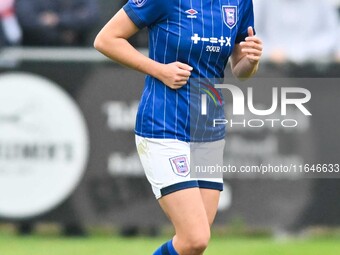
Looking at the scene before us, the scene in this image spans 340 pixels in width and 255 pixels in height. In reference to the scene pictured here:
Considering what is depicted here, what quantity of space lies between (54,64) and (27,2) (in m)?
0.75

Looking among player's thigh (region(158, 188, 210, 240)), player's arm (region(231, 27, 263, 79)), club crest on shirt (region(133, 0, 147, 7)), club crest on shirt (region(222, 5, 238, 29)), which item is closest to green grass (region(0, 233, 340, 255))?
player's arm (region(231, 27, 263, 79))

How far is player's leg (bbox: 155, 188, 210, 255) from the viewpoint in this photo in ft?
19.0

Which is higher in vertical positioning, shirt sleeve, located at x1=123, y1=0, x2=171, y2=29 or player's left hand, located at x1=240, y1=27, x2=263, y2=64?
shirt sleeve, located at x1=123, y1=0, x2=171, y2=29

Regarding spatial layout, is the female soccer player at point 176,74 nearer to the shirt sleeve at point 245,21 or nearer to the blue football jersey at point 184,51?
the blue football jersey at point 184,51

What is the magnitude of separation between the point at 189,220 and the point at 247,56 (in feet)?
3.32

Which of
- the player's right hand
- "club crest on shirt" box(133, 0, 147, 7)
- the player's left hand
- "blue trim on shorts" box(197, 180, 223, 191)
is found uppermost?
"club crest on shirt" box(133, 0, 147, 7)

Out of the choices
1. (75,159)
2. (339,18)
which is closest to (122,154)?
(75,159)

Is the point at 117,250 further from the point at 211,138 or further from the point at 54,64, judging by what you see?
the point at 211,138

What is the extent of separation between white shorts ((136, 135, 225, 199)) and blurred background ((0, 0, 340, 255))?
10.4 ft

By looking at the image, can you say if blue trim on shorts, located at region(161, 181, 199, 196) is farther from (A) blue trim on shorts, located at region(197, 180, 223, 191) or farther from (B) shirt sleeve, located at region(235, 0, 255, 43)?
(B) shirt sleeve, located at region(235, 0, 255, 43)

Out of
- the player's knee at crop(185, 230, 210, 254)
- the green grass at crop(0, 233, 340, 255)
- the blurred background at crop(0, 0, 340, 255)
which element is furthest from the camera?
the blurred background at crop(0, 0, 340, 255)

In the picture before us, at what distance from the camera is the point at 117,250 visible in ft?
28.7

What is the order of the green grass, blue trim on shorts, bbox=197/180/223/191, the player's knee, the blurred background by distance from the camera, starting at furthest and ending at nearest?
1. the blurred background
2. the green grass
3. blue trim on shorts, bbox=197/180/223/191
4. the player's knee

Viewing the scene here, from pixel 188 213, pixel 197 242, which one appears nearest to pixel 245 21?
pixel 188 213
